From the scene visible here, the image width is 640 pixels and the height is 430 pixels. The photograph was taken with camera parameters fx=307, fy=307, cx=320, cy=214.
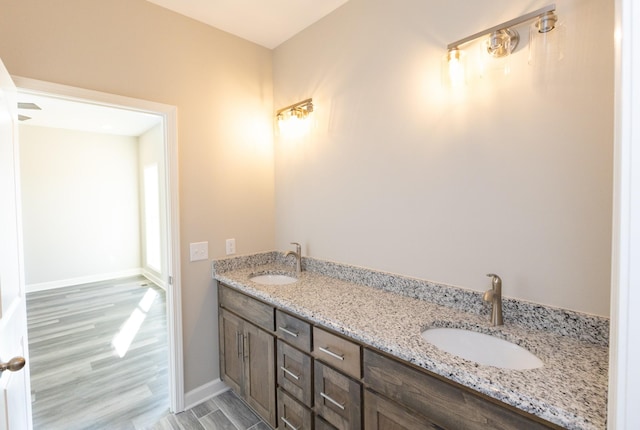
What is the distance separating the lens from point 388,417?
1176 millimetres

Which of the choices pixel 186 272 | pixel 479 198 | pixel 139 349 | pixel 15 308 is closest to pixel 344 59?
pixel 479 198

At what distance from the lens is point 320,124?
2.17 m

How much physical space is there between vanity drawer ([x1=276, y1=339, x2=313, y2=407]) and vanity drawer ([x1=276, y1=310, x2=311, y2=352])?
0.13ft

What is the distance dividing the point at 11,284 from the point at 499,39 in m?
2.21

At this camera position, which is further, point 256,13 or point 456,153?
point 256,13

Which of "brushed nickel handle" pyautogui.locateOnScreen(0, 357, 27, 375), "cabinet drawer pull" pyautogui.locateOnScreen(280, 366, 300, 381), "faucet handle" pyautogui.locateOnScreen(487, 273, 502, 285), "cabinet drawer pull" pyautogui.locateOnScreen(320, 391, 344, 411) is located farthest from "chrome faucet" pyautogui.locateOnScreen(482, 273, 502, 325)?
"brushed nickel handle" pyautogui.locateOnScreen(0, 357, 27, 375)

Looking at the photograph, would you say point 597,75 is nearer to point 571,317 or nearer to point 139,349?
point 571,317

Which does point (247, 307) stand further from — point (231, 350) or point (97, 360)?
point (97, 360)

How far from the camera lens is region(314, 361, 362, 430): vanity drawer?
1.30 meters

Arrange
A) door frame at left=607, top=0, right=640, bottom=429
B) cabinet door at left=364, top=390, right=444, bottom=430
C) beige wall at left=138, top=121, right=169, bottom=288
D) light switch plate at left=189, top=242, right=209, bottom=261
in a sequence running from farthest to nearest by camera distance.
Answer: beige wall at left=138, top=121, right=169, bottom=288
light switch plate at left=189, top=242, right=209, bottom=261
cabinet door at left=364, top=390, right=444, bottom=430
door frame at left=607, top=0, right=640, bottom=429

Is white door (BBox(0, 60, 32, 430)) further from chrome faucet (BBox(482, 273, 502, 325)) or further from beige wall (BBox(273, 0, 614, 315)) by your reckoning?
chrome faucet (BBox(482, 273, 502, 325))

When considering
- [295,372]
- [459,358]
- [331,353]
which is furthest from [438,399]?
[295,372]

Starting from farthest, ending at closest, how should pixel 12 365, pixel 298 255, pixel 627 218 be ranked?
1. pixel 298 255
2. pixel 12 365
3. pixel 627 218

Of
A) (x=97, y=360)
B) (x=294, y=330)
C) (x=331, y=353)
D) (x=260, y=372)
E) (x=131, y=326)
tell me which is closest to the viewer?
(x=331, y=353)
